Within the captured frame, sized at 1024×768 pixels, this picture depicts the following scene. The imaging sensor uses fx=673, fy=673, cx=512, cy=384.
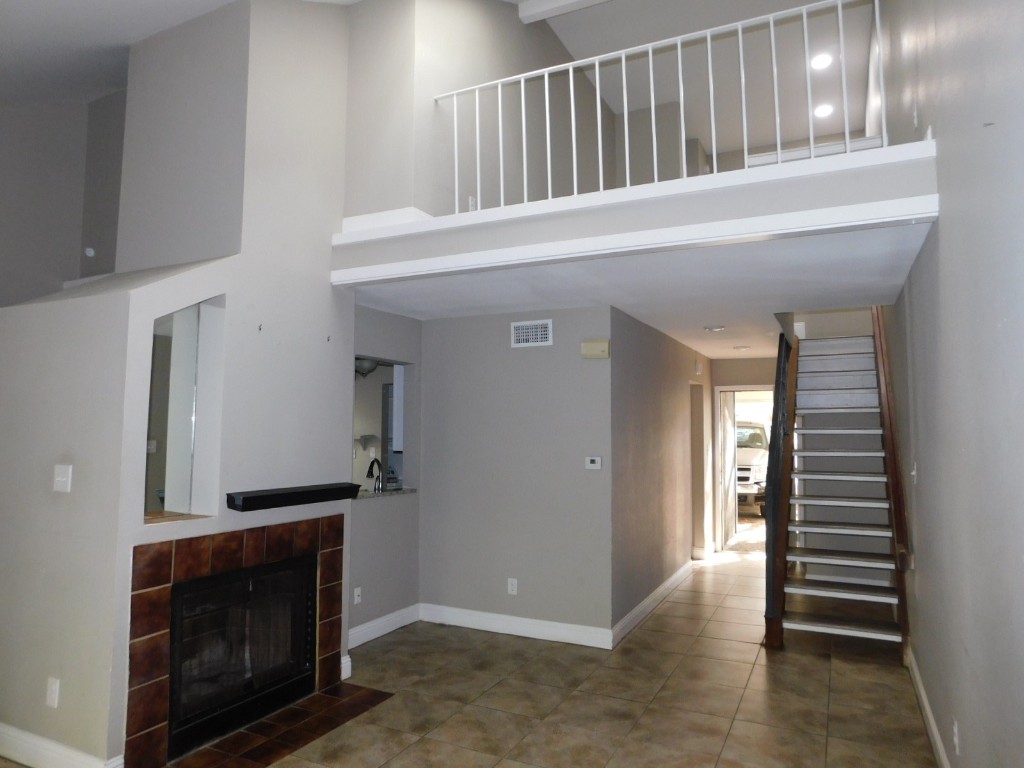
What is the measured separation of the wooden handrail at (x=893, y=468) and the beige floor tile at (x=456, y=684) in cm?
260

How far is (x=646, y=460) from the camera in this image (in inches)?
217

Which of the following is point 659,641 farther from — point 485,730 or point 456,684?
point 485,730

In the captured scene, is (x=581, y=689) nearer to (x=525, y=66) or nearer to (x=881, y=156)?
(x=881, y=156)

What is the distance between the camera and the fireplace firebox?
10.2 feet

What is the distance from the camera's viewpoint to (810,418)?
6648 millimetres

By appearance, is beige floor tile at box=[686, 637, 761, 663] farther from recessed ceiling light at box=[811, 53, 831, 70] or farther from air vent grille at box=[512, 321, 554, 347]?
recessed ceiling light at box=[811, 53, 831, 70]

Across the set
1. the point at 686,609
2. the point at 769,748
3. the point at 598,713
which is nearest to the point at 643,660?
the point at 598,713

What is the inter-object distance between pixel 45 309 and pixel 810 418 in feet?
20.5

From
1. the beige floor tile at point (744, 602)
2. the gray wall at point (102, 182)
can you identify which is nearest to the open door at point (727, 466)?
the beige floor tile at point (744, 602)

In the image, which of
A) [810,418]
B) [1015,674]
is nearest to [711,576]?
[810,418]

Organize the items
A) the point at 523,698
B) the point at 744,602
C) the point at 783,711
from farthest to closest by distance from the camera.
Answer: the point at 744,602
the point at 523,698
the point at 783,711

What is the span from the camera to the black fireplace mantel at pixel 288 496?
128 inches

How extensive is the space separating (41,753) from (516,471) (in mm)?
3064

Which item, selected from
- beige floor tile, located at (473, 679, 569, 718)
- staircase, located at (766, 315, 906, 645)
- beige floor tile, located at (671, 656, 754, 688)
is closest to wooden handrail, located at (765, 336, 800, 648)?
staircase, located at (766, 315, 906, 645)
